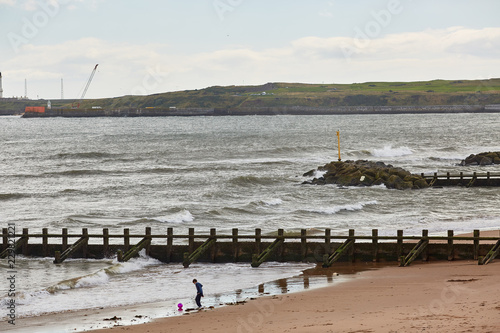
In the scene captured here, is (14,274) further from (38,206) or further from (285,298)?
(38,206)

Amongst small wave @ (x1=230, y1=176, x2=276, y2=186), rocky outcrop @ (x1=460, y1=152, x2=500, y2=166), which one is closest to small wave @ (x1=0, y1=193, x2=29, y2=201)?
small wave @ (x1=230, y1=176, x2=276, y2=186)

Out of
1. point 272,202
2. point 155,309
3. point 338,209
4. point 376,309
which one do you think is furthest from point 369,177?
point 376,309

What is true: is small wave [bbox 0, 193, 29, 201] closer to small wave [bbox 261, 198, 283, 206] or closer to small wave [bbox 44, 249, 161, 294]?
small wave [bbox 261, 198, 283, 206]

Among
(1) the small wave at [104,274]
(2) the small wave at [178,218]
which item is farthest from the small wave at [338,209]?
(1) the small wave at [104,274]

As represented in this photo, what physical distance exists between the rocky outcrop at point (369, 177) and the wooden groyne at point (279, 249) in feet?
80.2

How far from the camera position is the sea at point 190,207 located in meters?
23.2

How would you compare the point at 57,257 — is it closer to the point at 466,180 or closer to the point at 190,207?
the point at 190,207

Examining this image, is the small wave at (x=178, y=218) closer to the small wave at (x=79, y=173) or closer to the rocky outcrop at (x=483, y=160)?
the small wave at (x=79, y=173)

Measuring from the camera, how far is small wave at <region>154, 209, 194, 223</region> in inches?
1533

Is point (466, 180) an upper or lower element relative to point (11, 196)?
upper

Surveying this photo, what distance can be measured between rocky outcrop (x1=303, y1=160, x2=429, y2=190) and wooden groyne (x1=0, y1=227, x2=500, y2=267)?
24444 millimetres

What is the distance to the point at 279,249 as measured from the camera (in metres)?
27.1

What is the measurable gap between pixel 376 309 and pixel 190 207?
87.7 ft

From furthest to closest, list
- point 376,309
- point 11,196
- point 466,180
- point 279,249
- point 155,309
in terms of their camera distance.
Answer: point 466,180 → point 11,196 → point 279,249 → point 155,309 → point 376,309
